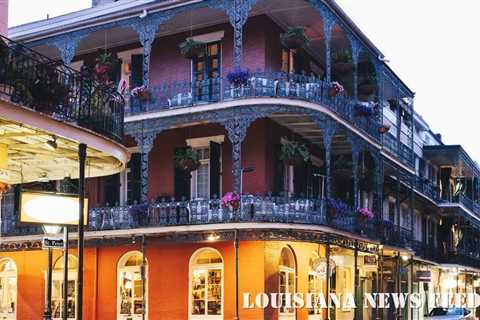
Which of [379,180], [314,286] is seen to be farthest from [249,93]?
[379,180]

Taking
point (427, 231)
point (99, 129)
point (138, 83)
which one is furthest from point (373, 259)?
point (99, 129)

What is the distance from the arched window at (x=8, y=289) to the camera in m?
28.8

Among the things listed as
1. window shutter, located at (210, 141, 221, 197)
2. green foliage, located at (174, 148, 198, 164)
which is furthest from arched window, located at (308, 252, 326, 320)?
green foliage, located at (174, 148, 198, 164)

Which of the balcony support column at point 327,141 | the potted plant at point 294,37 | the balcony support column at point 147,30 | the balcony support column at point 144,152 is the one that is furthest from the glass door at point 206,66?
the balcony support column at point 327,141

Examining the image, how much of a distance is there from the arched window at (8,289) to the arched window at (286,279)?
979cm

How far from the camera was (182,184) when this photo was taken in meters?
26.2

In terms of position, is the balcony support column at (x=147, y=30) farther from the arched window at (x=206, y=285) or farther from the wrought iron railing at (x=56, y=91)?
the wrought iron railing at (x=56, y=91)

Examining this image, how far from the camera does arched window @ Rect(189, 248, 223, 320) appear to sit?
2467 centimetres

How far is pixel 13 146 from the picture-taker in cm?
1211

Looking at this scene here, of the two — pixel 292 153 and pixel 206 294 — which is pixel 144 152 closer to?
pixel 292 153

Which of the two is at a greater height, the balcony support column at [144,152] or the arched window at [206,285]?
the balcony support column at [144,152]

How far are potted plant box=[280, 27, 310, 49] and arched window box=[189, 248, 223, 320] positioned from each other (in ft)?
21.1

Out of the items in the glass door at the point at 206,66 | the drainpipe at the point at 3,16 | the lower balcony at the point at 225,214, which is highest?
the glass door at the point at 206,66

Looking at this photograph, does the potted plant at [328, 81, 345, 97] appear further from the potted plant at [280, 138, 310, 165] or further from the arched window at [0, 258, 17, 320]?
the arched window at [0, 258, 17, 320]
